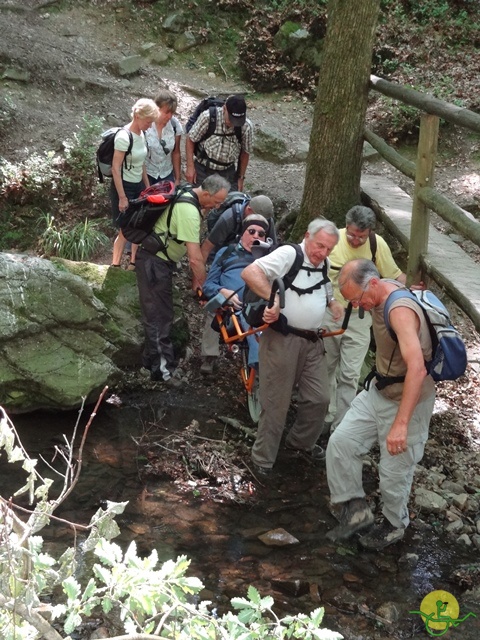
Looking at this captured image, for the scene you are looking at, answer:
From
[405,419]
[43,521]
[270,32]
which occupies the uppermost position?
[270,32]

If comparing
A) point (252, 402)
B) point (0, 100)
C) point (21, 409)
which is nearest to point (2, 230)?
point (0, 100)

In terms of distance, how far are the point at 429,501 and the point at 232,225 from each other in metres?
2.97

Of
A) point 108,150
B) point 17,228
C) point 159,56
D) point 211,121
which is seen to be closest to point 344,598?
point 108,150

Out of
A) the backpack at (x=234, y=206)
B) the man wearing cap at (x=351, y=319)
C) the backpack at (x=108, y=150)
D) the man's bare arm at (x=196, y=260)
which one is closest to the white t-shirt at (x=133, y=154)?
the backpack at (x=108, y=150)

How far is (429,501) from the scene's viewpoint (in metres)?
5.65

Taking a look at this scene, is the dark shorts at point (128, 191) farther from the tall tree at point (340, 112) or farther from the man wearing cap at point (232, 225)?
the tall tree at point (340, 112)

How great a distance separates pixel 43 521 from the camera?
2426 mm

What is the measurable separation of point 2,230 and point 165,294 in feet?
10.0

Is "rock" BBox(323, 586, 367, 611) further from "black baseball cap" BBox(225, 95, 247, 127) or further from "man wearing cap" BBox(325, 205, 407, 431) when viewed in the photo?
"black baseball cap" BBox(225, 95, 247, 127)

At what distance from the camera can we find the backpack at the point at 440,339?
14.3 feet

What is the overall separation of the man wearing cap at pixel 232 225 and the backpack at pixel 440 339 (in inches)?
88.9

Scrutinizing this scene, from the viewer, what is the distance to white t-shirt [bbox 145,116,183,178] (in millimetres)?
7695

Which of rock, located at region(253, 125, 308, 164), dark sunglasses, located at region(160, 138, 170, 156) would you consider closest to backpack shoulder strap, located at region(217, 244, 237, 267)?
dark sunglasses, located at region(160, 138, 170, 156)

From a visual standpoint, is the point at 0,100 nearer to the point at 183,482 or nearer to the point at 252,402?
the point at 252,402
